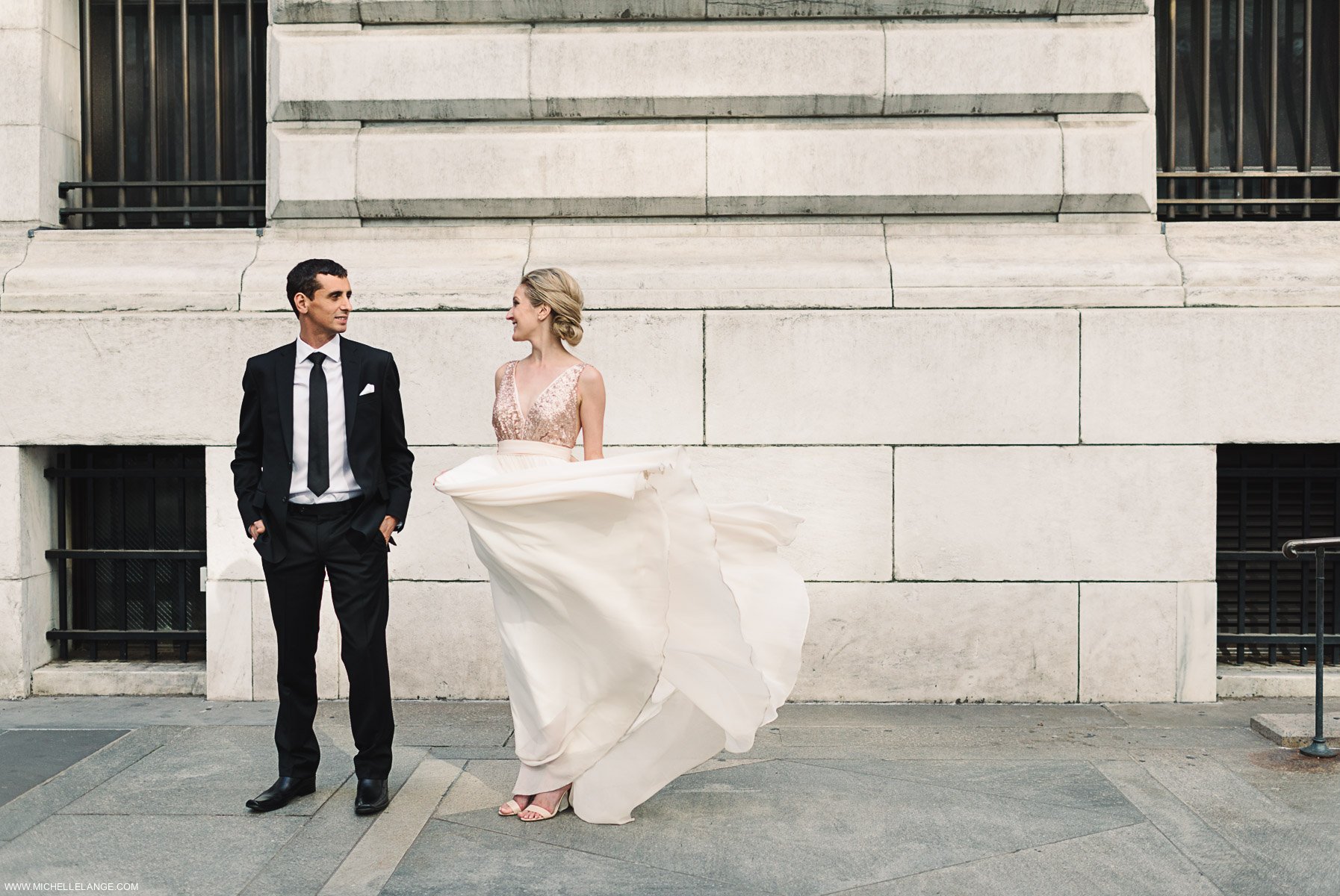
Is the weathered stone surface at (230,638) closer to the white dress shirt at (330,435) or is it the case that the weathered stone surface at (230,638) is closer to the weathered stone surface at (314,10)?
the white dress shirt at (330,435)

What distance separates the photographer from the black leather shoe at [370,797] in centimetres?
499

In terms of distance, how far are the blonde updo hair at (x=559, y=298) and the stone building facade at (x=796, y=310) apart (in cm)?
190

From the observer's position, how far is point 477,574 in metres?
7.11

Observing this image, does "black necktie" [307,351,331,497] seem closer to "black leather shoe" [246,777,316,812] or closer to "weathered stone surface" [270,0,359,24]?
"black leather shoe" [246,777,316,812]

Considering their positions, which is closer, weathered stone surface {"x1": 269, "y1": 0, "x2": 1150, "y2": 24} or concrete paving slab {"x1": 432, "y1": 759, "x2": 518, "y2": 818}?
concrete paving slab {"x1": 432, "y1": 759, "x2": 518, "y2": 818}

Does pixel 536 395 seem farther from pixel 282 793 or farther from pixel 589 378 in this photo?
pixel 282 793

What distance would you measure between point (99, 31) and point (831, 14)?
15.2 ft

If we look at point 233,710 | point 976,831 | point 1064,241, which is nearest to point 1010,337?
point 1064,241

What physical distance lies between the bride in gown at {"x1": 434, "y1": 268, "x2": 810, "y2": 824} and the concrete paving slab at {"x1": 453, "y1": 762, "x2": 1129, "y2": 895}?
7.5 inches

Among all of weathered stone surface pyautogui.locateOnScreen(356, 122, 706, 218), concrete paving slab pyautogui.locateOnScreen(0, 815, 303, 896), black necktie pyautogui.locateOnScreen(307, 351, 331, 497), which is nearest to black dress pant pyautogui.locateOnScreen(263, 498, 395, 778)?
black necktie pyautogui.locateOnScreen(307, 351, 331, 497)

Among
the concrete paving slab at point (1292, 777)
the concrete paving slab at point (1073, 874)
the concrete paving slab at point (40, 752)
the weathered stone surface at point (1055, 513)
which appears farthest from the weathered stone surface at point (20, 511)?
the concrete paving slab at point (1292, 777)

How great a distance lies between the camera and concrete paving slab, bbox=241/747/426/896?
4235 mm

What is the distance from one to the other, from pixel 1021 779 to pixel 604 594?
81.7 inches

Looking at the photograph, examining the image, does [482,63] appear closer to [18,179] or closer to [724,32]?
[724,32]
